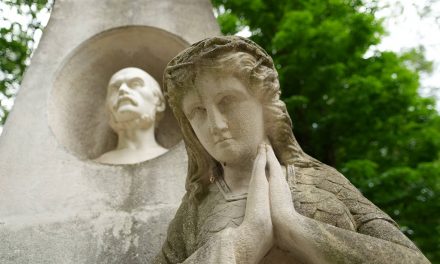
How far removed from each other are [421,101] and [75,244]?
5851 mm

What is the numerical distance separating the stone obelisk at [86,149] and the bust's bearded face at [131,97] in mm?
516

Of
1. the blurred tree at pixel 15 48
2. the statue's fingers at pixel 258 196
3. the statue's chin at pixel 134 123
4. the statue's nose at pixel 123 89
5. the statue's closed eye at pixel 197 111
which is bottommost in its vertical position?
the statue's fingers at pixel 258 196

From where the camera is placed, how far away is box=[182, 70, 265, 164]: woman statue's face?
3.27 metres

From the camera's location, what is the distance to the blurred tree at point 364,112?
7324 mm

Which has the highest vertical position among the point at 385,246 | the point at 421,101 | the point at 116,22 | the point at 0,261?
the point at 116,22

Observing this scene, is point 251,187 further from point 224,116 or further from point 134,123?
point 134,123

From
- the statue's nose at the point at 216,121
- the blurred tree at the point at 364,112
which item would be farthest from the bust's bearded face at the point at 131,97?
the blurred tree at the point at 364,112

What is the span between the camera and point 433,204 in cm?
730

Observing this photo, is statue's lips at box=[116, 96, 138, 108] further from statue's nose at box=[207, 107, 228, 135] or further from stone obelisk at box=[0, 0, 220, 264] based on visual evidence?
statue's nose at box=[207, 107, 228, 135]

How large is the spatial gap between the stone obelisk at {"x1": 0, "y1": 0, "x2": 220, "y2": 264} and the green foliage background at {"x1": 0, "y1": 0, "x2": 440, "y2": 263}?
8.52 feet

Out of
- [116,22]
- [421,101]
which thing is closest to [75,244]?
[116,22]

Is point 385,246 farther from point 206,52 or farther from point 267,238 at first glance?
point 206,52

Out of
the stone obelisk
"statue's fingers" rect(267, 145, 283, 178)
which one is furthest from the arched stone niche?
"statue's fingers" rect(267, 145, 283, 178)

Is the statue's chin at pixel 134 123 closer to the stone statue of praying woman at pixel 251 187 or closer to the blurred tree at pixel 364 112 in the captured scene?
the stone statue of praying woman at pixel 251 187
